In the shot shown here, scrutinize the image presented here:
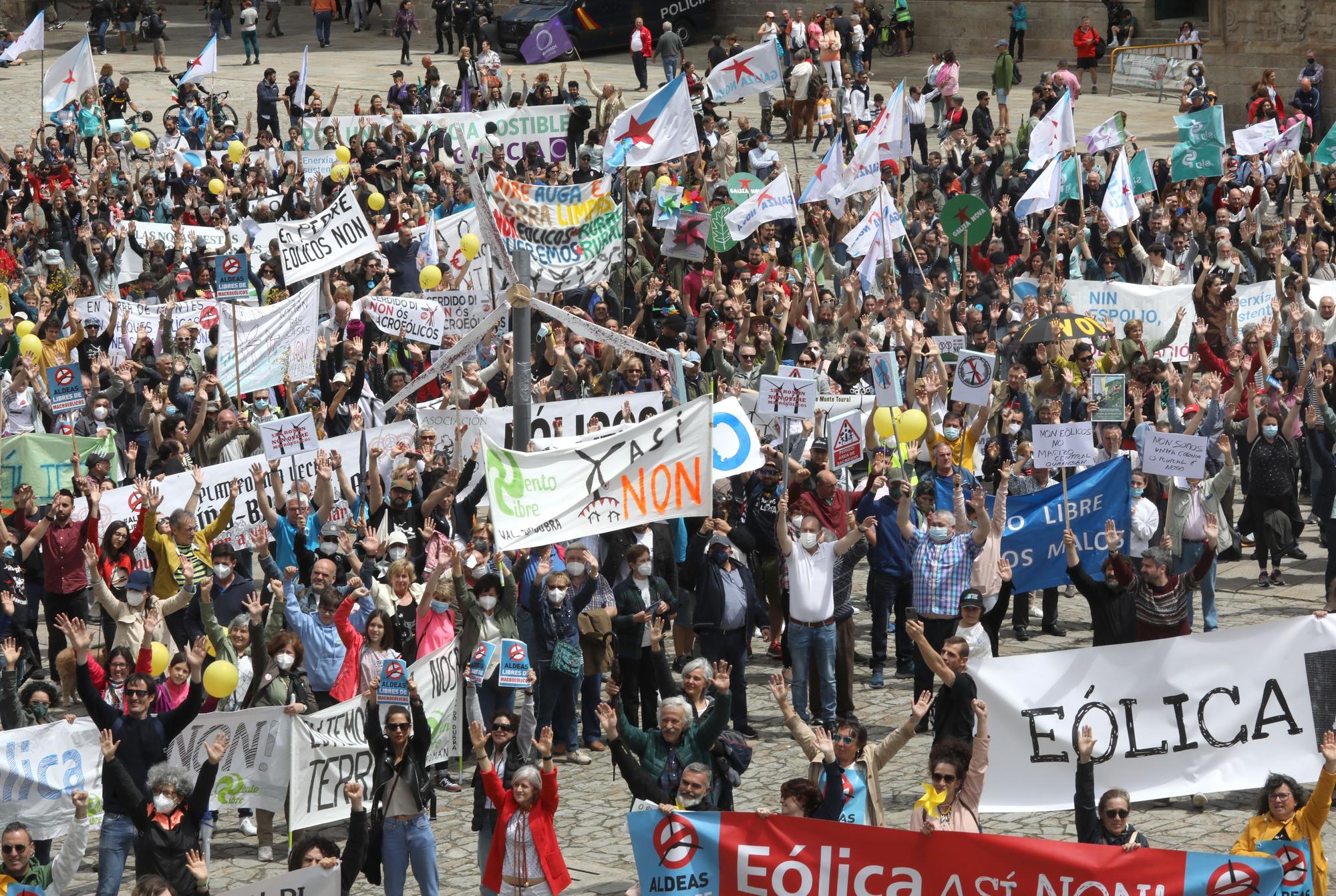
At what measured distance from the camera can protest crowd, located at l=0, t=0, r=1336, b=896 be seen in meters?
10.8

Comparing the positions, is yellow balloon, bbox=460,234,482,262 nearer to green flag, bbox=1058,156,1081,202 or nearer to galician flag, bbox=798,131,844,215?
galician flag, bbox=798,131,844,215

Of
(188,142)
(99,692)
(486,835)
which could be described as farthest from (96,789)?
(188,142)

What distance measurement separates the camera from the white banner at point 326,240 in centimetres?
2041

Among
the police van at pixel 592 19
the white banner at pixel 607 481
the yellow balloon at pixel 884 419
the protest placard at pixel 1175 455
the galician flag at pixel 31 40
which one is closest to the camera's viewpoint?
the white banner at pixel 607 481

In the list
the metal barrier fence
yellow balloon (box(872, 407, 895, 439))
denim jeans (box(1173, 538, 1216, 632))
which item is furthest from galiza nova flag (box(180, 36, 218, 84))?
denim jeans (box(1173, 538, 1216, 632))

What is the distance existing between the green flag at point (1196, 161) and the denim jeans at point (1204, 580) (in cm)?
1020

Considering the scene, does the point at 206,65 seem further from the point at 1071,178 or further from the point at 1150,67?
the point at 1150,67

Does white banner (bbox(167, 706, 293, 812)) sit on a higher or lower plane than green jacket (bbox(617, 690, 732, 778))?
lower

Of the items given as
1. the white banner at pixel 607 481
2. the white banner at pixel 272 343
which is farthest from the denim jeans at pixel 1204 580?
the white banner at pixel 272 343

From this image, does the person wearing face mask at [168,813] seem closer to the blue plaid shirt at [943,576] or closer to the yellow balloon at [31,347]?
the blue plaid shirt at [943,576]

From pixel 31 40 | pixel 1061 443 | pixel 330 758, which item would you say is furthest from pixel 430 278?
pixel 31 40

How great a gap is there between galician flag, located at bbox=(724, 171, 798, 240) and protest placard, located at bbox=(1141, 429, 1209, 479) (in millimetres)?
7650

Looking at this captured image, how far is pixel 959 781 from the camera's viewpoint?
33.6 ft

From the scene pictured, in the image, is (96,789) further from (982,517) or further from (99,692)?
(982,517)
